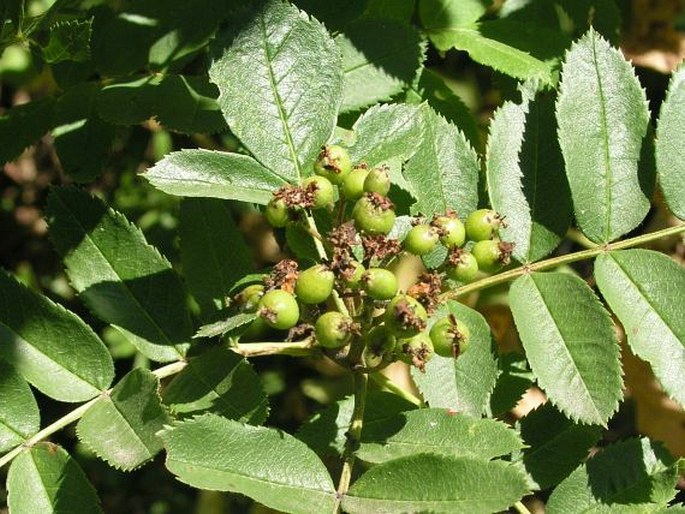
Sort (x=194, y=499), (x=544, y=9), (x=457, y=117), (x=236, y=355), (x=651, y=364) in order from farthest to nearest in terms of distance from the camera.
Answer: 1. (x=194, y=499)
2. (x=544, y=9)
3. (x=457, y=117)
4. (x=236, y=355)
5. (x=651, y=364)

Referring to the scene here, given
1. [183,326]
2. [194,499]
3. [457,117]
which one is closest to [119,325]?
[183,326]

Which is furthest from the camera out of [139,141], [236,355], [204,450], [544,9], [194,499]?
[194,499]

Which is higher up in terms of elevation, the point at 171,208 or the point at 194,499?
the point at 171,208

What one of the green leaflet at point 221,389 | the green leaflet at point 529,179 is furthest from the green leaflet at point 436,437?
the green leaflet at point 529,179

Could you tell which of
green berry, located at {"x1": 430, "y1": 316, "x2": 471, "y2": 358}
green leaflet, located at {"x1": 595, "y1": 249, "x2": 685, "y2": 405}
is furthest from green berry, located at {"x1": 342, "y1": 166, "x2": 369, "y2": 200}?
green leaflet, located at {"x1": 595, "y1": 249, "x2": 685, "y2": 405}

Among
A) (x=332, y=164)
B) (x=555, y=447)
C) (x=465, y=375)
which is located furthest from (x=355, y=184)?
(x=555, y=447)

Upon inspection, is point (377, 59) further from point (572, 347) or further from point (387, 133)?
point (572, 347)

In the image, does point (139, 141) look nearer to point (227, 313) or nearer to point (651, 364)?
point (227, 313)

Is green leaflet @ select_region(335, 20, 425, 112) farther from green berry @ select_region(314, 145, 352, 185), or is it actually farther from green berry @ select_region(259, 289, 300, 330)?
green berry @ select_region(259, 289, 300, 330)
